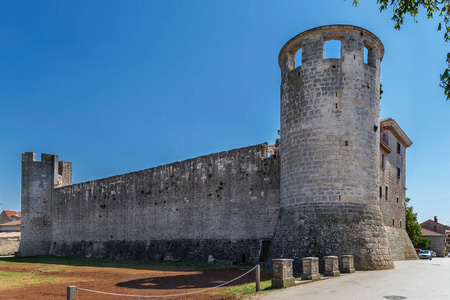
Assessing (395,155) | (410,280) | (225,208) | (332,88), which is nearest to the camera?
(410,280)

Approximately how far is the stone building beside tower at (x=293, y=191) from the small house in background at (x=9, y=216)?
5367cm

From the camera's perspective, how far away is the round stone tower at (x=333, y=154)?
14609 mm

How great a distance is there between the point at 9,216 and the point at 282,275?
84.1m

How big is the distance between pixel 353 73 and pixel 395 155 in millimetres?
14003

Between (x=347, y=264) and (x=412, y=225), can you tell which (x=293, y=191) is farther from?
(x=412, y=225)

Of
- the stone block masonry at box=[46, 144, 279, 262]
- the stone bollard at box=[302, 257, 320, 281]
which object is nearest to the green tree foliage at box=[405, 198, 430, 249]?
the stone block masonry at box=[46, 144, 279, 262]

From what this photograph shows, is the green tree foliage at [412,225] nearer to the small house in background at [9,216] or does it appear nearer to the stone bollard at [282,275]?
the stone bollard at [282,275]

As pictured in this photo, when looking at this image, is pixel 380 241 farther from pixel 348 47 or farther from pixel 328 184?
pixel 348 47

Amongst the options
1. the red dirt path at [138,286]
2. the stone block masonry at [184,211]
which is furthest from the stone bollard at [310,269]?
the stone block masonry at [184,211]

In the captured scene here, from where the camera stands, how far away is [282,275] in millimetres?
10555

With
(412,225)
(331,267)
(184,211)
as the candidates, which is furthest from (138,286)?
(412,225)

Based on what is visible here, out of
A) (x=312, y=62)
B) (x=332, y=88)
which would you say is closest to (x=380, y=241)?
(x=332, y=88)

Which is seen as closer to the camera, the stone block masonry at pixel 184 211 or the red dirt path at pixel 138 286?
the red dirt path at pixel 138 286

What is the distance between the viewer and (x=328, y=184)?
1522 cm
